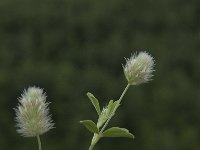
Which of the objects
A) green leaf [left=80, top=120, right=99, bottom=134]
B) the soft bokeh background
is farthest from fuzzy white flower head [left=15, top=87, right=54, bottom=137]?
the soft bokeh background

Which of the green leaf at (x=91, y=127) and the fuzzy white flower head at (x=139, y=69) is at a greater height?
the fuzzy white flower head at (x=139, y=69)

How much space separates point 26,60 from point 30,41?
0.81 metres

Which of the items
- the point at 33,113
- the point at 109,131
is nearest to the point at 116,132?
the point at 109,131

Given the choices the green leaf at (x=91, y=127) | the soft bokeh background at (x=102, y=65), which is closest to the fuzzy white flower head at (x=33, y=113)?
the green leaf at (x=91, y=127)

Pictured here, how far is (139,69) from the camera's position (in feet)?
3.10

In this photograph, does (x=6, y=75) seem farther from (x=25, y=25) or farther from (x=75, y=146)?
(x=25, y=25)

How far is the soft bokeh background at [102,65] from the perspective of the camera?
7.16m

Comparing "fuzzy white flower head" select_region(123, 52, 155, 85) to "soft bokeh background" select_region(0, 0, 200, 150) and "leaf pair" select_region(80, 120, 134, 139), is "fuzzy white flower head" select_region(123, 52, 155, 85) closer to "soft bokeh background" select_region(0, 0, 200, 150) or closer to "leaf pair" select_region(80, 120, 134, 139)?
"leaf pair" select_region(80, 120, 134, 139)

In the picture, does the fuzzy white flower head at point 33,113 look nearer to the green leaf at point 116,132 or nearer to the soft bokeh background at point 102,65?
the green leaf at point 116,132

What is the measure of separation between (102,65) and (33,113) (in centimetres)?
785

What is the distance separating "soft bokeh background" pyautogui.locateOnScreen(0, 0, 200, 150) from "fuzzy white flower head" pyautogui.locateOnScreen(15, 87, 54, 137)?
5854mm

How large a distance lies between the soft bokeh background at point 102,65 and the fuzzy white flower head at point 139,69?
5801 millimetres

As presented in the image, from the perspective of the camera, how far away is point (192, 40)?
32.7ft

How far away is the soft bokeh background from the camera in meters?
7.16
